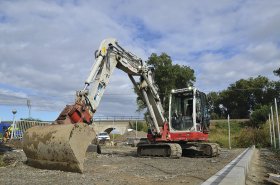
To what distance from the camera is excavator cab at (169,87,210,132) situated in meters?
18.5

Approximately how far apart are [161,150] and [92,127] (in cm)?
677

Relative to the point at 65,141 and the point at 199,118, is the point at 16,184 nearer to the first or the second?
the point at 65,141

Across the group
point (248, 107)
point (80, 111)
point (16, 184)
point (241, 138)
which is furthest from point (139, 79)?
point (248, 107)

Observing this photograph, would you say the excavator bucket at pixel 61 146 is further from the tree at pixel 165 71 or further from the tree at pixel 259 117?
the tree at pixel 259 117

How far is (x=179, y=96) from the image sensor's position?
63.8 ft

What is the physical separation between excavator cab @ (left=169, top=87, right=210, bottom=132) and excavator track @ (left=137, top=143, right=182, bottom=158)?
4.15ft

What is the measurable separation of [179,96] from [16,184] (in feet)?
41.2

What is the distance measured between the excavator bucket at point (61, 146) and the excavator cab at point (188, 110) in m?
8.53

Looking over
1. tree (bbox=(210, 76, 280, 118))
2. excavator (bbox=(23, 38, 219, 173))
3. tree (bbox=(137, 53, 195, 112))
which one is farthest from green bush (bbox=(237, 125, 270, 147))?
tree (bbox=(210, 76, 280, 118))

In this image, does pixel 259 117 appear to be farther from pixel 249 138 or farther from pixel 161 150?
pixel 161 150

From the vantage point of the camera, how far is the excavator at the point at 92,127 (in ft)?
33.8

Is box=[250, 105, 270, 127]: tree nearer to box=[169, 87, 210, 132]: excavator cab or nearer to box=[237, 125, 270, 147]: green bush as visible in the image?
box=[237, 125, 270, 147]: green bush

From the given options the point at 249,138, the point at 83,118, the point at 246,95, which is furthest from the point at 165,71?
the point at 83,118

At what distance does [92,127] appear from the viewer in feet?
38.9
